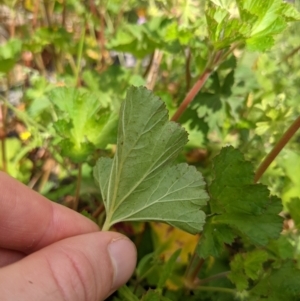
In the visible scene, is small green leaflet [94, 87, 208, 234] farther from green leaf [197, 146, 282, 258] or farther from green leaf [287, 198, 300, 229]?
green leaf [287, 198, 300, 229]

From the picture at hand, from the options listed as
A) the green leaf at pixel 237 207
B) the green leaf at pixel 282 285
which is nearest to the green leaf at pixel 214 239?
the green leaf at pixel 237 207

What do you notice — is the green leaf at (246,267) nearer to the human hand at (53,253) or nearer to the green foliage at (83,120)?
the human hand at (53,253)

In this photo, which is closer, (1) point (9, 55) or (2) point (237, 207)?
(2) point (237, 207)

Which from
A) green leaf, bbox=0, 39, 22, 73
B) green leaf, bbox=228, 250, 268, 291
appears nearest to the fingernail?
green leaf, bbox=228, 250, 268, 291

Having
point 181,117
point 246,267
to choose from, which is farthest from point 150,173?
point 181,117

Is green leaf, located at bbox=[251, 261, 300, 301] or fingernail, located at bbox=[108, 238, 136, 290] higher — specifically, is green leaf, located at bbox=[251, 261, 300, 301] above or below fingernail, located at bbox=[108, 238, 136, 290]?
above

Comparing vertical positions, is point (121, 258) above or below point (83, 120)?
below

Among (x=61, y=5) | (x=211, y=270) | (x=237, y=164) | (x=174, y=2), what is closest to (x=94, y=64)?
(x=61, y=5)

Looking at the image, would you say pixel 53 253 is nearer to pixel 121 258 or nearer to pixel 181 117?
pixel 121 258
